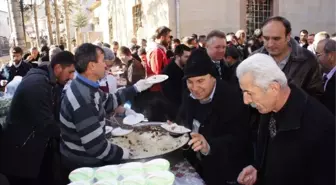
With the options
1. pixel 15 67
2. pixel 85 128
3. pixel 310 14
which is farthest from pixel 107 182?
pixel 310 14

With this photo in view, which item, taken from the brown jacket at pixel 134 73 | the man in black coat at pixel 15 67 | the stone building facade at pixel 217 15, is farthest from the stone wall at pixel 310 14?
the man in black coat at pixel 15 67

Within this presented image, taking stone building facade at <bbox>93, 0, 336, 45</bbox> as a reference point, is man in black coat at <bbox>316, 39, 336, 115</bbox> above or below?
below

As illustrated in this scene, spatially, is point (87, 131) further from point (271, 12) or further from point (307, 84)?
point (271, 12)

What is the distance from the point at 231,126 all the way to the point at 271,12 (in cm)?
1148

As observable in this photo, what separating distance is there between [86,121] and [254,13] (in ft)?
37.2

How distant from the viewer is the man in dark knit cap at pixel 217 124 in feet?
6.80

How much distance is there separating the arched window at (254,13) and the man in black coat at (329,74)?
8.77 m

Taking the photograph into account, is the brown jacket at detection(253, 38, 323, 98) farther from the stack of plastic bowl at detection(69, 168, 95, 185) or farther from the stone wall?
the stone wall

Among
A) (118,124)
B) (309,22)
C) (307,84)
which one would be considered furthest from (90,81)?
(309,22)

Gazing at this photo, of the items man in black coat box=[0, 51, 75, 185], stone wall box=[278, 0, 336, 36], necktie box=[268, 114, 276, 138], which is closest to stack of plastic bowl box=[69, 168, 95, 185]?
necktie box=[268, 114, 276, 138]

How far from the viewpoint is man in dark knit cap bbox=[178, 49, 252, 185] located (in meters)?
2.07

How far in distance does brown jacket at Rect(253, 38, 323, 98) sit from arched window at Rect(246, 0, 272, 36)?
31.0 feet

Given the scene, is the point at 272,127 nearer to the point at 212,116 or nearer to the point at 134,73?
the point at 212,116

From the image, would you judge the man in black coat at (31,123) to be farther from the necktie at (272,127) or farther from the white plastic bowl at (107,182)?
the necktie at (272,127)
